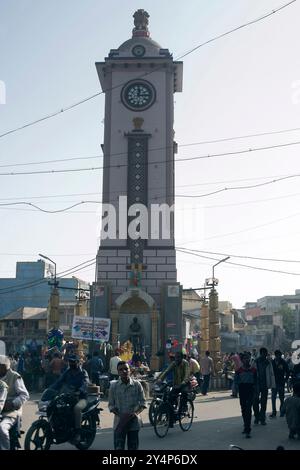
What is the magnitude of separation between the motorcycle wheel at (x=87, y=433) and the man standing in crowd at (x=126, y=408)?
1.49m

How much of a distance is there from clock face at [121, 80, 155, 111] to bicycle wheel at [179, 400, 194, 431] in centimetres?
2708

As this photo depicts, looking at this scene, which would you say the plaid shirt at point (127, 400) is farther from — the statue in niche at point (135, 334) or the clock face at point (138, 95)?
the clock face at point (138, 95)

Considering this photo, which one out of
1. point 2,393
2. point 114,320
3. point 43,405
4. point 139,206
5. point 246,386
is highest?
point 139,206

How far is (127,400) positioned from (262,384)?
6213mm

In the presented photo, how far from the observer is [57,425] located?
9.48 meters

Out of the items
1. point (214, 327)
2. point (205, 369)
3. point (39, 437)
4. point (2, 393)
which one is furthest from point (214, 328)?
point (2, 393)

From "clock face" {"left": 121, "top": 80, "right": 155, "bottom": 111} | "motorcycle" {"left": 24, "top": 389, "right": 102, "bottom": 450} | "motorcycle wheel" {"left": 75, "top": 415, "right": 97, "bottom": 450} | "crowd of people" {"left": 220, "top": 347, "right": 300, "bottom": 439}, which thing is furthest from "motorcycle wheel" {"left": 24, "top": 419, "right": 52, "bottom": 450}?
"clock face" {"left": 121, "top": 80, "right": 155, "bottom": 111}

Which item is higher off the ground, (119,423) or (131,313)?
(131,313)

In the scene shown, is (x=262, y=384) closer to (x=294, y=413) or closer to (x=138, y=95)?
(x=294, y=413)

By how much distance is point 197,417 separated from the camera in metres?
14.8

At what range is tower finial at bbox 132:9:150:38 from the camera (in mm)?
40013
